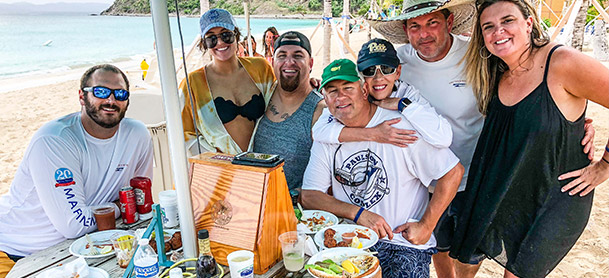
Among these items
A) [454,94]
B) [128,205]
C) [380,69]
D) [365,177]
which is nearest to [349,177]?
[365,177]

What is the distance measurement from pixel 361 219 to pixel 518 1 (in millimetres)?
1523

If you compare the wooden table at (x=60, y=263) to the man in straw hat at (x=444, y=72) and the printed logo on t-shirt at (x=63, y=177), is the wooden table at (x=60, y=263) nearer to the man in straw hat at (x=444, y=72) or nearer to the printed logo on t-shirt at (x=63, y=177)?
the printed logo on t-shirt at (x=63, y=177)

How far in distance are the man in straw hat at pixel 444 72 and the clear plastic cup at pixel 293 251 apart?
1.17 m

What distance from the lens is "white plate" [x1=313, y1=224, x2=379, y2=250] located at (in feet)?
6.40

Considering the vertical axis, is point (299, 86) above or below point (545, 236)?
above

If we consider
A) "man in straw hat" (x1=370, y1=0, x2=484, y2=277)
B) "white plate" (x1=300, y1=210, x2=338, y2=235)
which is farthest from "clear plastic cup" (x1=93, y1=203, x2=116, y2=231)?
"man in straw hat" (x1=370, y1=0, x2=484, y2=277)

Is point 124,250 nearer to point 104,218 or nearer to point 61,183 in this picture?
point 104,218

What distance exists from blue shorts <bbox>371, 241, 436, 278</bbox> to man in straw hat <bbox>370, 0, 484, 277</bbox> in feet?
1.24

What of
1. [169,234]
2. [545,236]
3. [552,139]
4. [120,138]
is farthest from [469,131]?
[120,138]

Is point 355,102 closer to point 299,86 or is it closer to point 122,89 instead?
point 299,86

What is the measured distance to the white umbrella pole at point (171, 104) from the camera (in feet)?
4.94

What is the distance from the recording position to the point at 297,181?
294cm

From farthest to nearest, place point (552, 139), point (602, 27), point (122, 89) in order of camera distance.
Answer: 1. point (602, 27)
2. point (122, 89)
3. point (552, 139)

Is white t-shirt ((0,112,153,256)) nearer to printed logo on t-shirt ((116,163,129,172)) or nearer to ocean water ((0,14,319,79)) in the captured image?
printed logo on t-shirt ((116,163,129,172))
